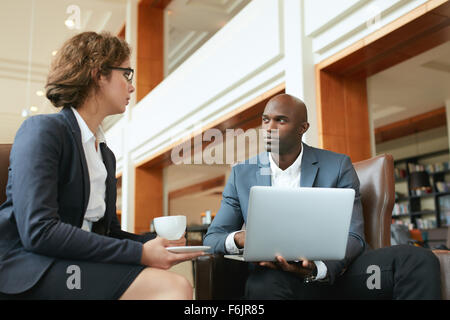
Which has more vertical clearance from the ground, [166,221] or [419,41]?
[419,41]

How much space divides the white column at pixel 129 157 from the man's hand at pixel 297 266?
6.32 meters

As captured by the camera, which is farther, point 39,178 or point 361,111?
point 361,111

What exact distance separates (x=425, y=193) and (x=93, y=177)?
8528 mm

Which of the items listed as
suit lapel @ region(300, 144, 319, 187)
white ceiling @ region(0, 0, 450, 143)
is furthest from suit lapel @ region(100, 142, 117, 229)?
white ceiling @ region(0, 0, 450, 143)

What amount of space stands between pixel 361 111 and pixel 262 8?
134 cm

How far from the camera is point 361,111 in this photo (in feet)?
12.1

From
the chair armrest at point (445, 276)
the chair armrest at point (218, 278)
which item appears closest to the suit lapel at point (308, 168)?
the chair armrest at point (218, 278)

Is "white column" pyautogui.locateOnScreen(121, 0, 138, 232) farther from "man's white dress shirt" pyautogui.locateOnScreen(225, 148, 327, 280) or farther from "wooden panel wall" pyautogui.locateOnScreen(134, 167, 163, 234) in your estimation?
"man's white dress shirt" pyautogui.locateOnScreen(225, 148, 327, 280)

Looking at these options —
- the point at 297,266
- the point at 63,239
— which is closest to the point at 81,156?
the point at 63,239

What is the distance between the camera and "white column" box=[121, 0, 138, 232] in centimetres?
759

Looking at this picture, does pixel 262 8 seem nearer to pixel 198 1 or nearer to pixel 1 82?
pixel 198 1

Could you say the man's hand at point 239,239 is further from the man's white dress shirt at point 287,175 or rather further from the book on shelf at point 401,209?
the book on shelf at point 401,209

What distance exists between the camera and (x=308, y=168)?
6.19ft

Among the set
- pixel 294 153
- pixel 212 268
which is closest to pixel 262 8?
pixel 294 153
